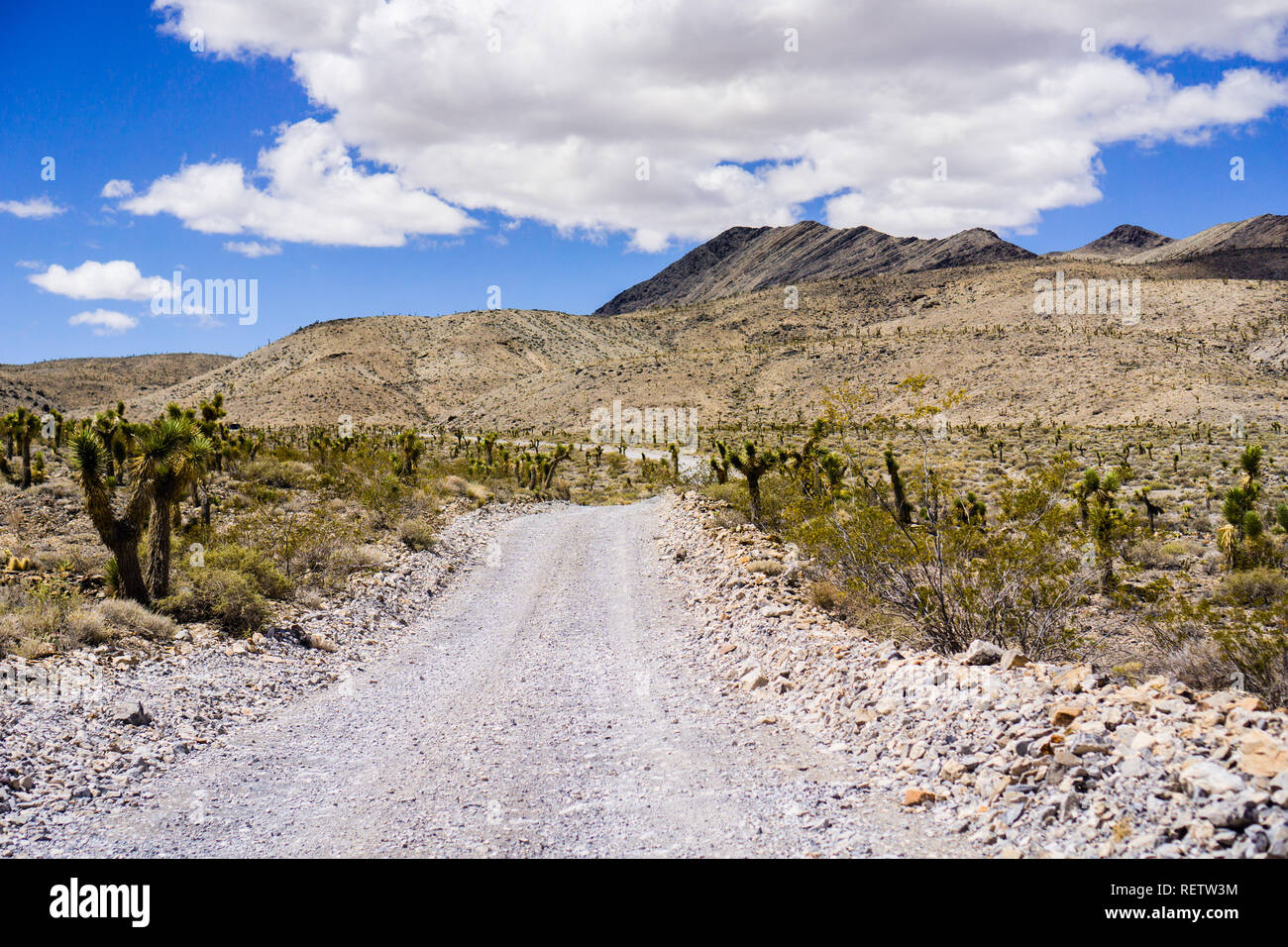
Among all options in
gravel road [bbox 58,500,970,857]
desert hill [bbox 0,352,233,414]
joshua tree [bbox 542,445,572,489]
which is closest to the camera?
gravel road [bbox 58,500,970,857]

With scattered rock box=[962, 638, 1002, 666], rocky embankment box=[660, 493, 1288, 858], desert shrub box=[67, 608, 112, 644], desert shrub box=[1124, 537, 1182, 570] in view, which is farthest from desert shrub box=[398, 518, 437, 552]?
desert shrub box=[1124, 537, 1182, 570]

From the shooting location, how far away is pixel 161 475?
11.0 metres

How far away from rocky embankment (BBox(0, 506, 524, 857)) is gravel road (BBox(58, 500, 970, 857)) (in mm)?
254

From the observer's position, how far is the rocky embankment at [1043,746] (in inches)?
160

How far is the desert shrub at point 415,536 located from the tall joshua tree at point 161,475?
659 centimetres

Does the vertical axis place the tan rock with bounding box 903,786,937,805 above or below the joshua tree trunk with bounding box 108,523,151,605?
below

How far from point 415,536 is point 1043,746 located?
15.2 m

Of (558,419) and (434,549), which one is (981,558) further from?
(558,419)

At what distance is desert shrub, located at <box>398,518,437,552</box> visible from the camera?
17.8 m

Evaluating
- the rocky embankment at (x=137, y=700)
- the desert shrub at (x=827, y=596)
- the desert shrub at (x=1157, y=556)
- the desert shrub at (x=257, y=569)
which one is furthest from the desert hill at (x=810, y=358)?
the rocky embankment at (x=137, y=700)

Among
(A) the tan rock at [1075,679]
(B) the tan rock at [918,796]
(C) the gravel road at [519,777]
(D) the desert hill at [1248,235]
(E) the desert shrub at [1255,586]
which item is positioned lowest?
(E) the desert shrub at [1255,586]

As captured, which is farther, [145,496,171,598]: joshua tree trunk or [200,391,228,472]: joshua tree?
[200,391,228,472]: joshua tree

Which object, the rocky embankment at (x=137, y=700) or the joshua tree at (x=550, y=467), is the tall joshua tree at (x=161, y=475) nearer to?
the rocky embankment at (x=137, y=700)

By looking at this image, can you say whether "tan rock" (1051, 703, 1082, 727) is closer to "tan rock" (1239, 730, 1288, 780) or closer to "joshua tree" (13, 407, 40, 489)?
"tan rock" (1239, 730, 1288, 780)
